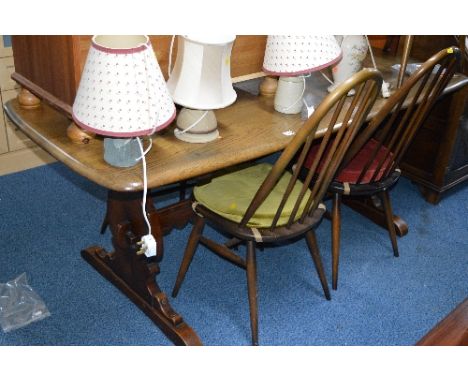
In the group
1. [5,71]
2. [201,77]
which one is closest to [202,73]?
[201,77]

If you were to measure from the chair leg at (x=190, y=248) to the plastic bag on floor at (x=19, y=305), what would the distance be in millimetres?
463

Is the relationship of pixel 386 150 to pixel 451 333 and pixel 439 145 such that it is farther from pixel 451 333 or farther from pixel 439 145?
pixel 451 333

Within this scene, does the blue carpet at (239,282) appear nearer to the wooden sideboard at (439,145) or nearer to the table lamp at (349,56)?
the wooden sideboard at (439,145)

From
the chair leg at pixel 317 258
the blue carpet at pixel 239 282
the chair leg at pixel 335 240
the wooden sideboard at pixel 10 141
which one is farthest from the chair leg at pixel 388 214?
A: the wooden sideboard at pixel 10 141

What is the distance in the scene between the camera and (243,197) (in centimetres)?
201

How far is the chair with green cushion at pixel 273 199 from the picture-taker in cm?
175

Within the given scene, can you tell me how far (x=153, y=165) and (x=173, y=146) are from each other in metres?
0.13

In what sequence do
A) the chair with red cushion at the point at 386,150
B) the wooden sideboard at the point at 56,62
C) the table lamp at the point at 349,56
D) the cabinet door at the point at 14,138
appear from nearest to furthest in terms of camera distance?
1. the wooden sideboard at the point at 56,62
2. the chair with red cushion at the point at 386,150
3. the table lamp at the point at 349,56
4. the cabinet door at the point at 14,138

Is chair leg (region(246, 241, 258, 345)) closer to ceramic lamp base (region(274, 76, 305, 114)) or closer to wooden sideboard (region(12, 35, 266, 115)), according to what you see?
ceramic lamp base (region(274, 76, 305, 114))

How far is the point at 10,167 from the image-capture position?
294 centimetres

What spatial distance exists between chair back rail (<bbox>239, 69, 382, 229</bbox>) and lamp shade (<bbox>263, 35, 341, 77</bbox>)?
0.15 metres

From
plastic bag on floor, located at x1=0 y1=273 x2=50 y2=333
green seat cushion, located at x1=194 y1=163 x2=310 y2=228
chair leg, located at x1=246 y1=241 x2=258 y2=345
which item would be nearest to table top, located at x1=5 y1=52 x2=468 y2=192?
green seat cushion, located at x1=194 y1=163 x2=310 y2=228
